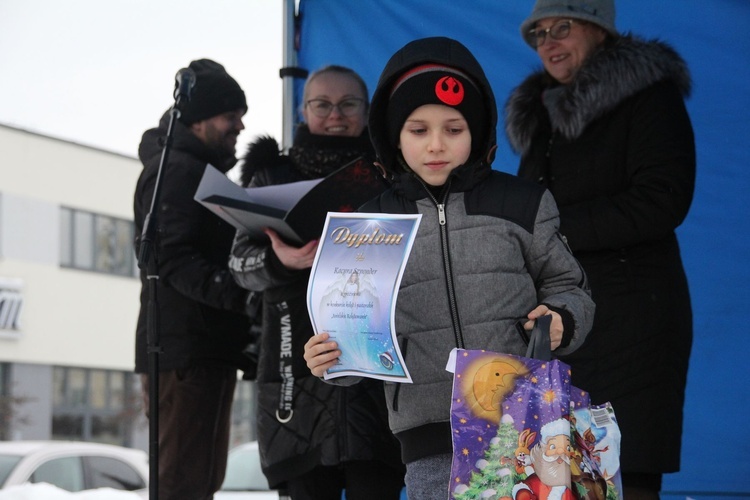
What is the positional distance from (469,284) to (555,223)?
0.25 meters

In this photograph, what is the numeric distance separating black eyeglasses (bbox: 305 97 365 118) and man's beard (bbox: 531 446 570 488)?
1837 millimetres

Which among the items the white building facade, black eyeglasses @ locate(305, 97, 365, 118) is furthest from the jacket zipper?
the white building facade

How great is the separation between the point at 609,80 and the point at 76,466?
321 inches

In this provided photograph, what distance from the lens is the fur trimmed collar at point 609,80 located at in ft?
10.4

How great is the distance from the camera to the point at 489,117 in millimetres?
2527

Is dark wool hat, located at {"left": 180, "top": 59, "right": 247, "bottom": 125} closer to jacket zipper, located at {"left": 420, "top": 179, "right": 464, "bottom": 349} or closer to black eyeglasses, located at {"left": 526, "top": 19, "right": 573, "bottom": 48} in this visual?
black eyeglasses, located at {"left": 526, "top": 19, "right": 573, "bottom": 48}

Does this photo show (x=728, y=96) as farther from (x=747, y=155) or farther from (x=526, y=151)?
(x=526, y=151)

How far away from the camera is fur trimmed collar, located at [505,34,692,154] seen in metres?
3.16

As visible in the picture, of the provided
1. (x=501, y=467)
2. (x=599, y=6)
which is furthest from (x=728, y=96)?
(x=501, y=467)

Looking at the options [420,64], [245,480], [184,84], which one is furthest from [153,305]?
[245,480]

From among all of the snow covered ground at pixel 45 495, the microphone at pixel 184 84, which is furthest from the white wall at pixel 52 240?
the microphone at pixel 184 84

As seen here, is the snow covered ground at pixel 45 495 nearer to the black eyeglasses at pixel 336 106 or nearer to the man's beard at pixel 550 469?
the black eyeglasses at pixel 336 106

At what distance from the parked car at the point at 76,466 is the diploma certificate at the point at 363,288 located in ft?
24.9

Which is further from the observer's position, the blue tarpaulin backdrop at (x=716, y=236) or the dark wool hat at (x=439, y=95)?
the blue tarpaulin backdrop at (x=716, y=236)
